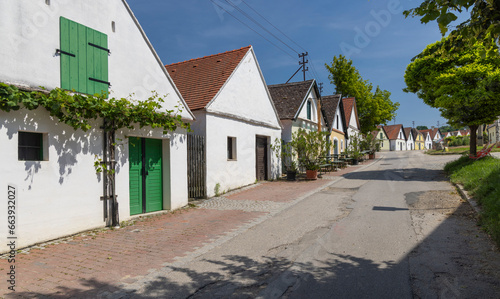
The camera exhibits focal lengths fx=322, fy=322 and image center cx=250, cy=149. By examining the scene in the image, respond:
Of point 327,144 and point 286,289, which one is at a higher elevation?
point 327,144

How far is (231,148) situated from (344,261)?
883cm

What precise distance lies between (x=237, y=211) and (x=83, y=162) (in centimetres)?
408

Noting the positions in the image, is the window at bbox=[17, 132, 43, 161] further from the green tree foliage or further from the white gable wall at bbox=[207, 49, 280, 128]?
the green tree foliage

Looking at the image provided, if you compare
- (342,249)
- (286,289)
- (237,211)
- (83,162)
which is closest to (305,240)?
(342,249)

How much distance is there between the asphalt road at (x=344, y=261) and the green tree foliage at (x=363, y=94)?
90.0ft

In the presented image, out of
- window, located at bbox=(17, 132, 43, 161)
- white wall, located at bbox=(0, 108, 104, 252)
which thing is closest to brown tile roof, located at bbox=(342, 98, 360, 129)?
white wall, located at bbox=(0, 108, 104, 252)

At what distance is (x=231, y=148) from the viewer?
13125 mm

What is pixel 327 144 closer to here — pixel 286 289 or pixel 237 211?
pixel 237 211

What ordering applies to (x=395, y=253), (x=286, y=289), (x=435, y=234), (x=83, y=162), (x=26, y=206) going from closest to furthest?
1. (x=286, y=289)
2. (x=395, y=253)
3. (x=26, y=206)
4. (x=435, y=234)
5. (x=83, y=162)

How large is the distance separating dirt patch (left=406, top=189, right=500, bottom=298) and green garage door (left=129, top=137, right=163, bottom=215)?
638 centimetres

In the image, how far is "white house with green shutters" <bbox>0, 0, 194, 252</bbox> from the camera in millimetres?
5469

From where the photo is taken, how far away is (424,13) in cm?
312

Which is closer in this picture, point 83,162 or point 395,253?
point 395,253

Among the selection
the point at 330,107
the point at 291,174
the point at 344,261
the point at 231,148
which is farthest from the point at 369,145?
the point at 344,261
